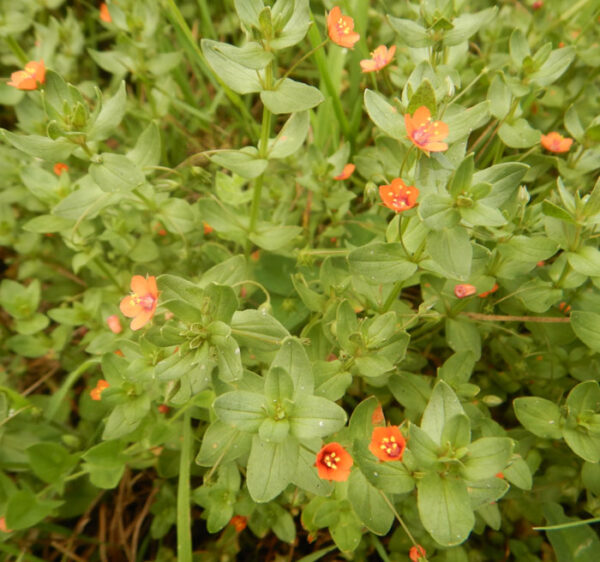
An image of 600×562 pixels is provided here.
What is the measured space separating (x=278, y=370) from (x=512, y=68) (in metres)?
1.99

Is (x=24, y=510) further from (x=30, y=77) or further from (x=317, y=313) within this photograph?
(x=30, y=77)

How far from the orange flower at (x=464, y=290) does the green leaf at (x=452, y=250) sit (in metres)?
0.49

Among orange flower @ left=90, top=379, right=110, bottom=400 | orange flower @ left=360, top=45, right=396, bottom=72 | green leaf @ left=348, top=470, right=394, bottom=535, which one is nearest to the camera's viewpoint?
green leaf @ left=348, top=470, right=394, bottom=535

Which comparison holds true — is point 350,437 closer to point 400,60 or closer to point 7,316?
point 400,60

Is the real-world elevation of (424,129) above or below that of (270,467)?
above

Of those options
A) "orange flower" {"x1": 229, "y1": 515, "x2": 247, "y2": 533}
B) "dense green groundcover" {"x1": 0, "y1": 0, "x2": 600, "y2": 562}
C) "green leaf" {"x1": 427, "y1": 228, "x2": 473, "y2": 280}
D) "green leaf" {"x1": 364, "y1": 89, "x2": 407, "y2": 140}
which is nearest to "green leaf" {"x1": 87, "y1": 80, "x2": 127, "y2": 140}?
"dense green groundcover" {"x1": 0, "y1": 0, "x2": 600, "y2": 562}

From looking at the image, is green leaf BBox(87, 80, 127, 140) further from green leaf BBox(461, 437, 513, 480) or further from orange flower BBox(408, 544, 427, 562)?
orange flower BBox(408, 544, 427, 562)

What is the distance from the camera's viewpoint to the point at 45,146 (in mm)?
2178

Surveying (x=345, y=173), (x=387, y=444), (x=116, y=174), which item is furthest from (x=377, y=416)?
(x=116, y=174)

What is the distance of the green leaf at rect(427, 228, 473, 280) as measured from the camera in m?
1.77

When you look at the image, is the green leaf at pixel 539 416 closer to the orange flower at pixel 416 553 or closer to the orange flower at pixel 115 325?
the orange flower at pixel 416 553

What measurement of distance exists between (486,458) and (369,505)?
50 centimetres

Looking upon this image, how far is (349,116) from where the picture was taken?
11.3 feet

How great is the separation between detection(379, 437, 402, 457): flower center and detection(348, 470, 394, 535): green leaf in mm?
220
